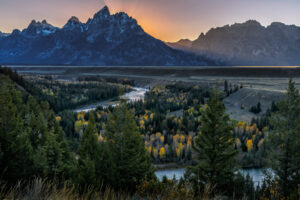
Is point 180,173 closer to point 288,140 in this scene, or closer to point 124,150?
point 124,150

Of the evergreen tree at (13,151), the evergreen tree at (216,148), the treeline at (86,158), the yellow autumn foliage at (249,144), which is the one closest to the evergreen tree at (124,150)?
the treeline at (86,158)

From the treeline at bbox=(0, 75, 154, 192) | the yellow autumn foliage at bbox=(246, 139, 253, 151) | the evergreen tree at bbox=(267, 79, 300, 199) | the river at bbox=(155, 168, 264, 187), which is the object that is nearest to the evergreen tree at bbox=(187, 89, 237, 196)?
the evergreen tree at bbox=(267, 79, 300, 199)

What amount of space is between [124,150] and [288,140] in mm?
17304

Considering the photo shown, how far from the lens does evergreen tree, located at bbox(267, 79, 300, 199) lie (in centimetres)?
2409

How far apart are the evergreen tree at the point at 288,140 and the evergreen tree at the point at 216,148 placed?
4.57 meters

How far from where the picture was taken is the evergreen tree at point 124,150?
26.8m

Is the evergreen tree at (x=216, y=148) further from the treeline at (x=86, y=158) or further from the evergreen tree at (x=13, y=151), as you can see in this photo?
the evergreen tree at (x=13, y=151)

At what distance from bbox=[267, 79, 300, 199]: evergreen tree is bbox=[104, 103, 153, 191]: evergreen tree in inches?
563

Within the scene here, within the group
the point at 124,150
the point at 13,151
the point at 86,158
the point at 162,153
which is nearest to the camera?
the point at 86,158

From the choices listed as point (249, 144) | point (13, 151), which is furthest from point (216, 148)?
point (249, 144)

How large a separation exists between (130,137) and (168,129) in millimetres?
54728

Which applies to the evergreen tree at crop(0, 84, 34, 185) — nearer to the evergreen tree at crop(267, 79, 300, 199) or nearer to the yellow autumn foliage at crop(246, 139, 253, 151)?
the evergreen tree at crop(267, 79, 300, 199)

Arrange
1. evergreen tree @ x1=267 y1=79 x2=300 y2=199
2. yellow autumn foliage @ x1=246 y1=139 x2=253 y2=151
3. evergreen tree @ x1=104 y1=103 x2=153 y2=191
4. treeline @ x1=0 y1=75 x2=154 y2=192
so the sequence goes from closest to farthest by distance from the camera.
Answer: evergreen tree @ x1=267 y1=79 x2=300 y2=199 < treeline @ x1=0 y1=75 x2=154 y2=192 < evergreen tree @ x1=104 y1=103 x2=153 y2=191 < yellow autumn foliage @ x1=246 y1=139 x2=253 y2=151

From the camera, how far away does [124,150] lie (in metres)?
27.6
